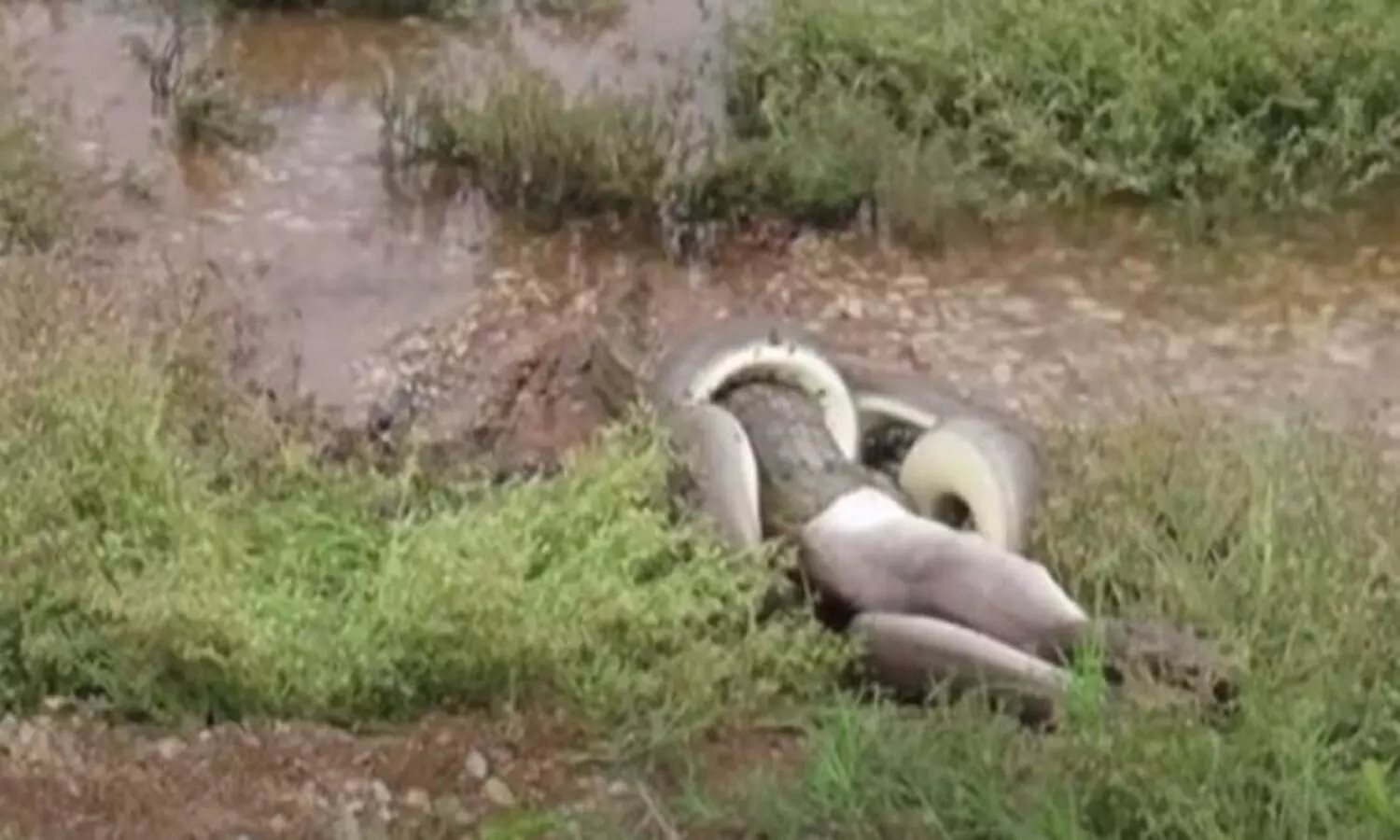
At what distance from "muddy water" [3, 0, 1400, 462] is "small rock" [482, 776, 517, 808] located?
5.84 ft

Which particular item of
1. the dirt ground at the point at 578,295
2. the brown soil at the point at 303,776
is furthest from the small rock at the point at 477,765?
the dirt ground at the point at 578,295

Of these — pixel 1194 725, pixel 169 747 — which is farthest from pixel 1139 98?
pixel 169 747

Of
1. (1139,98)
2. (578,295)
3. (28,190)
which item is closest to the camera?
(28,190)

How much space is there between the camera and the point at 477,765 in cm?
513

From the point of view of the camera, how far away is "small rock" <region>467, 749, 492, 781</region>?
5108 millimetres

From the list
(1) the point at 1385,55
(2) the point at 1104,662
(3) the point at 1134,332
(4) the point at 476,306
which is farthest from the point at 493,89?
(2) the point at 1104,662

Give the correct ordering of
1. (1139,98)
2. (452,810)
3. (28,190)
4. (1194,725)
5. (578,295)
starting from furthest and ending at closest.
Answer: (1139,98) < (578,295) < (28,190) < (452,810) < (1194,725)

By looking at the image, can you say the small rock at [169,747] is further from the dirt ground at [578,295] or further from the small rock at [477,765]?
the dirt ground at [578,295]

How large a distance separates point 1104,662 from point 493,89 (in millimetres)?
3286

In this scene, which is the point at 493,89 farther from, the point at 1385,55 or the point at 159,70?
the point at 1385,55

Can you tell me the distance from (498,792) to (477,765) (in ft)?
0.30

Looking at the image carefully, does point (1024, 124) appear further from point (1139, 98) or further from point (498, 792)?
point (498, 792)

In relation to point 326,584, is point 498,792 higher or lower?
lower

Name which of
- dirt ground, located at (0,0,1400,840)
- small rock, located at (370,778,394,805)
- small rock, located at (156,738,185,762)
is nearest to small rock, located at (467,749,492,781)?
small rock, located at (370,778,394,805)
